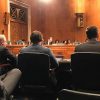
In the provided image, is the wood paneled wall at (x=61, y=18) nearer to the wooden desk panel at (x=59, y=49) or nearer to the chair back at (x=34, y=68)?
the wooden desk panel at (x=59, y=49)

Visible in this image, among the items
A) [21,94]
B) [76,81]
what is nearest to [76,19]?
[21,94]

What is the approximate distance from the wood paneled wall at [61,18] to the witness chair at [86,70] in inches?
261

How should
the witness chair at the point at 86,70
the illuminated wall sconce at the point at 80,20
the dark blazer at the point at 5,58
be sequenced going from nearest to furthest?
the witness chair at the point at 86,70 < the dark blazer at the point at 5,58 < the illuminated wall sconce at the point at 80,20

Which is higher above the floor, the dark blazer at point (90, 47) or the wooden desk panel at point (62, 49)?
the dark blazer at point (90, 47)

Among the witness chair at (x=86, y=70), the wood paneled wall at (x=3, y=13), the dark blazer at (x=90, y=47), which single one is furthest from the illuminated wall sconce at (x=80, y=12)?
the witness chair at (x=86, y=70)

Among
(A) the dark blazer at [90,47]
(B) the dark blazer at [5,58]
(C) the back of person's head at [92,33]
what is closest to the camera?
(A) the dark blazer at [90,47]

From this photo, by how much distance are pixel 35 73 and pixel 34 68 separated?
68mm

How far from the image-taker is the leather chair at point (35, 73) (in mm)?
3389

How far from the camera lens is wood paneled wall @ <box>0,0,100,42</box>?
9562mm

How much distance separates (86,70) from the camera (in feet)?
9.81

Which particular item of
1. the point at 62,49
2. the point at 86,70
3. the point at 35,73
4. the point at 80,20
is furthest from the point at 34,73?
the point at 80,20

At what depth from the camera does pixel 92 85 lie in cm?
298

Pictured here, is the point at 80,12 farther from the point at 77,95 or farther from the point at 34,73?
the point at 77,95

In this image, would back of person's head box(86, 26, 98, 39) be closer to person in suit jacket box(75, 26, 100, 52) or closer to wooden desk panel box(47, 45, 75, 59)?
person in suit jacket box(75, 26, 100, 52)
